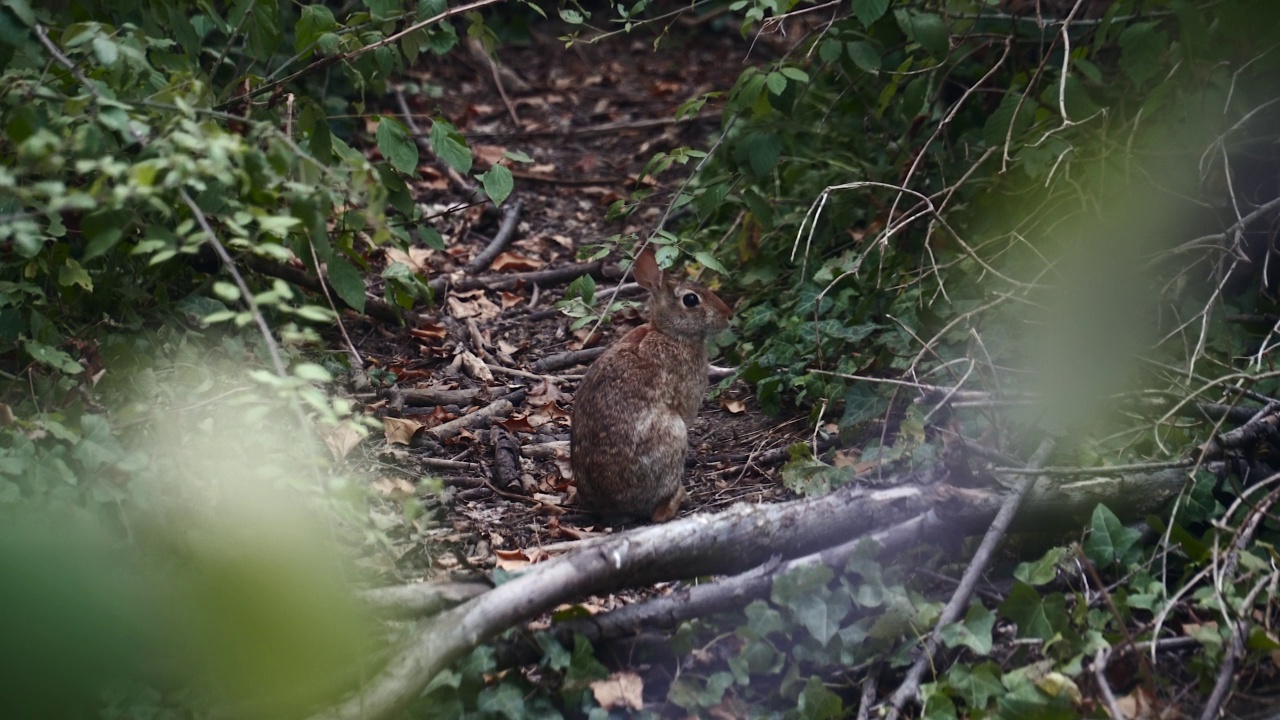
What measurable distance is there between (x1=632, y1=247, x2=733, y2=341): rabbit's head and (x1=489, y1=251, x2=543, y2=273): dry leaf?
2041 millimetres

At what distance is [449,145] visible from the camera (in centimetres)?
456

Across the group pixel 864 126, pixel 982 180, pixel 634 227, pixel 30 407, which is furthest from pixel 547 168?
pixel 30 407

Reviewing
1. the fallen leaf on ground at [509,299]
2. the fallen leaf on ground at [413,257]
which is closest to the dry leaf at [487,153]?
the fallen leaf on ground at [413,257]

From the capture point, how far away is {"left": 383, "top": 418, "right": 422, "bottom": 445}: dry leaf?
5.24m

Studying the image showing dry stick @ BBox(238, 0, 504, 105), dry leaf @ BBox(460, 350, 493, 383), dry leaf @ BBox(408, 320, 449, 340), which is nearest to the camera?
dry stick @ BBox(238, 0, 504, 105)

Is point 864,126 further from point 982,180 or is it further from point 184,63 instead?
point 184,63

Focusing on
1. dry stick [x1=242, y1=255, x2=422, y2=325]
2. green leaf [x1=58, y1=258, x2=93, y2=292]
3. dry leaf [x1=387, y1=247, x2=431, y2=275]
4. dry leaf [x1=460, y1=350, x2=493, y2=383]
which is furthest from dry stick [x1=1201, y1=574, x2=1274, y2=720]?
dry leaf [x1=387, y1=247, x2=431, y2=275]

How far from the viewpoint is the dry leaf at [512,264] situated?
7.52 meters

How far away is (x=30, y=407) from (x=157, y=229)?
5.65 ft

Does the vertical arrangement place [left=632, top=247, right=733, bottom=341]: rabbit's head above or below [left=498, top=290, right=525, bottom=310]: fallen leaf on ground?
above

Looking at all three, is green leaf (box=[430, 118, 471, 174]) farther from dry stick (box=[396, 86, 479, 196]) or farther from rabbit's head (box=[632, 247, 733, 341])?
dry stick (box=[396, 86, 479, 196])

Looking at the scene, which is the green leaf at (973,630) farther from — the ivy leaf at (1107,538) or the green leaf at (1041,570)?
the ivy leaf at (1107,538)

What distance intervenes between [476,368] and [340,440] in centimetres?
138

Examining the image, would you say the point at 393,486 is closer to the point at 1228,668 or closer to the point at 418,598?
the point at 418,598
